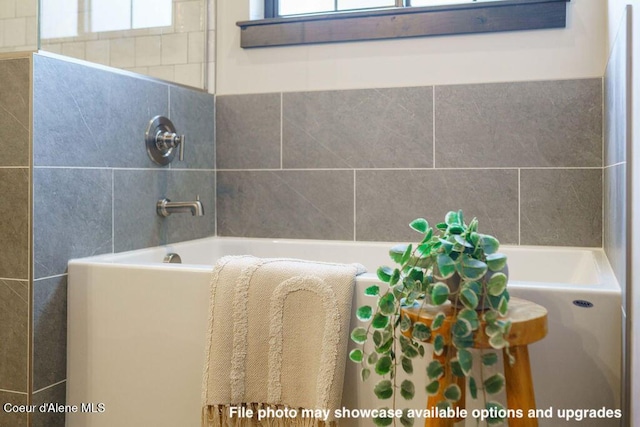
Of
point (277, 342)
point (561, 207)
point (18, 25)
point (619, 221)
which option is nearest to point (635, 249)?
point (619, 221)

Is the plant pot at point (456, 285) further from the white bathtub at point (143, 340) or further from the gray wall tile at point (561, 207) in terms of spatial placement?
the gray wall tile at point (561, 207)

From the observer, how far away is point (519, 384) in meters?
1.30

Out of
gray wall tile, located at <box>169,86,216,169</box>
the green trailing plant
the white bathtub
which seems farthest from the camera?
gray wall tile, located at <box>169,86,216,169</box>

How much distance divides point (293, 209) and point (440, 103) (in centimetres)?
75

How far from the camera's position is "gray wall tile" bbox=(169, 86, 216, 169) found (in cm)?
262

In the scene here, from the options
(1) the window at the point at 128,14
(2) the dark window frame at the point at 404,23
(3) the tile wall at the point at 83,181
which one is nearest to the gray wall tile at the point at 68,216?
(3) the tile wall at the point at 83,181

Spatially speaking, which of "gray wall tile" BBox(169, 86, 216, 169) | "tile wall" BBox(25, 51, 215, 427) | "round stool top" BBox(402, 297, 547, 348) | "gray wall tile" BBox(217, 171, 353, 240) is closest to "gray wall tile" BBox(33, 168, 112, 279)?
"tile wall" BBox(25, 51, 215, 427)

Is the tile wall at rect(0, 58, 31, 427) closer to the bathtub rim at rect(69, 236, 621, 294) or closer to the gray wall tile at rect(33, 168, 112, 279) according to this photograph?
the gray wall tile at rect(33, 168, 112, 279)

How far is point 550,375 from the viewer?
1.51m

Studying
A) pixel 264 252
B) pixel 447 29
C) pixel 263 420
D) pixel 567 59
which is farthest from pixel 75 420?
pixel 567 59

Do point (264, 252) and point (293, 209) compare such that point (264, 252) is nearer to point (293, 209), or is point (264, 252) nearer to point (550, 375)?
point (293, 209)

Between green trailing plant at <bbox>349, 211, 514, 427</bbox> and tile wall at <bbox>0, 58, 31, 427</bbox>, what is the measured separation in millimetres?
1077

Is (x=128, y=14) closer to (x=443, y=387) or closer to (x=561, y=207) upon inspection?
(x=561, y=207)

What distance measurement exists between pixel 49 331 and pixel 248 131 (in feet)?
4.09
